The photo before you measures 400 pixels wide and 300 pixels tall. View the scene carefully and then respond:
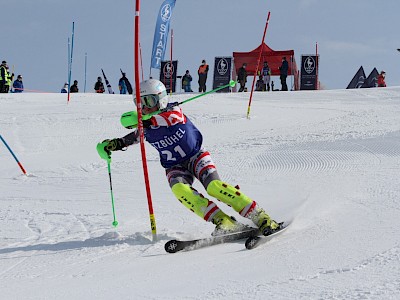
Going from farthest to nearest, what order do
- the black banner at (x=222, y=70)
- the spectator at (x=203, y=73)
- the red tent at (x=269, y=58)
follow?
1. the black banner at (x=222, y=70)
2. the red tent at (x=269, y=58)
3. the spectator at (x=203, y=73)

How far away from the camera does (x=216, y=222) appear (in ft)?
16.8

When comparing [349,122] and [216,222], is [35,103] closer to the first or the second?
[349,122]

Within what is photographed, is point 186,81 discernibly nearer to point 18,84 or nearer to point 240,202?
point 18,84

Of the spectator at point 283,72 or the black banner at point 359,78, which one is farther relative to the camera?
the black banner at point 359,78

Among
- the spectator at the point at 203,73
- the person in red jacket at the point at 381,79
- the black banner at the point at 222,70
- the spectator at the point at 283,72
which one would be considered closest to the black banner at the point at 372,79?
the person in red jacket at the point at 381,79

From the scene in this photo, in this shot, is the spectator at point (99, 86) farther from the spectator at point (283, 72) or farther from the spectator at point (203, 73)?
the spectator at point (283, 72)

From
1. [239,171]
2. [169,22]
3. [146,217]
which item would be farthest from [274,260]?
[169,22]

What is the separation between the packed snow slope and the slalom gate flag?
4447mm

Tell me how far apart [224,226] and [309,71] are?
71.2 ft

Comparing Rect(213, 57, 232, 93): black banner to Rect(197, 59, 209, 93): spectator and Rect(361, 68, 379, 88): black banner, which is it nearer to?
Rect(197, 59, 209, 93): spectator

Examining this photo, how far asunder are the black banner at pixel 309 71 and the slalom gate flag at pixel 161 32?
8.13 metres

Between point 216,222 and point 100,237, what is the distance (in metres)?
1.11

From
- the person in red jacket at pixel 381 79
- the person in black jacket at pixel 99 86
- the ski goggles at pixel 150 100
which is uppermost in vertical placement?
the ski goggles at pixel 150 100

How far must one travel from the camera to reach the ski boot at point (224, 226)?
5.02m
